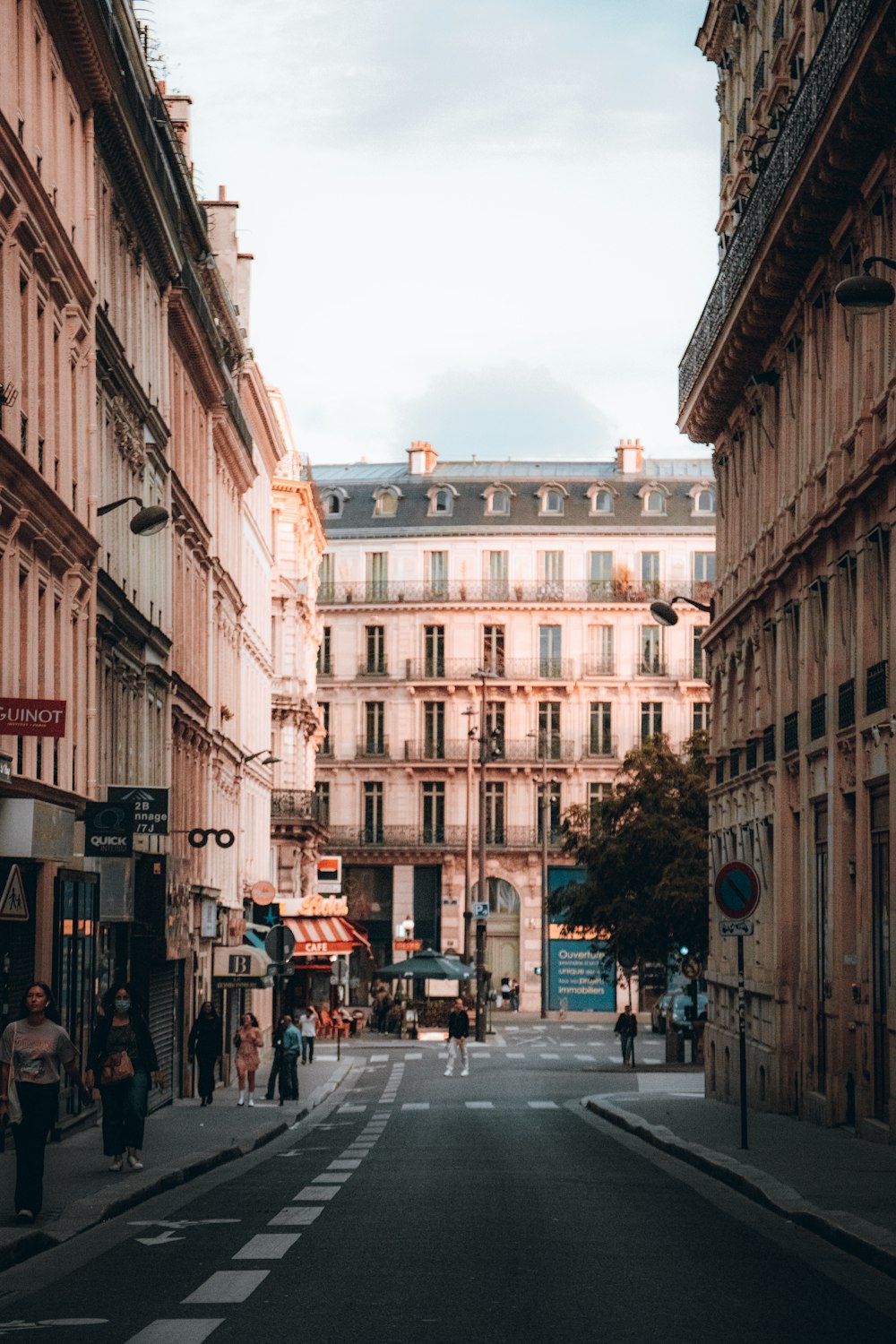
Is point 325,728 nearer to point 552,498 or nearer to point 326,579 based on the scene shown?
point 326,579

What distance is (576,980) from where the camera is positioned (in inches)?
3760

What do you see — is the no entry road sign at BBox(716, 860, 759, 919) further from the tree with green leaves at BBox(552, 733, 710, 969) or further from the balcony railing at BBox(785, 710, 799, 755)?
the tree with green leaves at BBox(552, 733, 710, 969)

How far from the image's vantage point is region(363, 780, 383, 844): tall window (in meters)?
98.8

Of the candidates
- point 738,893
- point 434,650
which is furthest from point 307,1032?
point 434,650

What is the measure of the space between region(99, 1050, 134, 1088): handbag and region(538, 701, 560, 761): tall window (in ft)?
251

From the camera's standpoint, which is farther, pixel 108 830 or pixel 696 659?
pixel 696 659

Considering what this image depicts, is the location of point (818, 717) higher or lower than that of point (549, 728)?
lower

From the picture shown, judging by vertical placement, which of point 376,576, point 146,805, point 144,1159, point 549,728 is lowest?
point 144,1159

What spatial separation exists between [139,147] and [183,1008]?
15903 millimetres

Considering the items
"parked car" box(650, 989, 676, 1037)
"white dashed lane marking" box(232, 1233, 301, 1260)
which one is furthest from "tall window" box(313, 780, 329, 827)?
"white dashed lane marking" box(232, 1233, 301, 1260)

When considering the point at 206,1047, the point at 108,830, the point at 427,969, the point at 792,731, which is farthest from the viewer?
the point at 427,969

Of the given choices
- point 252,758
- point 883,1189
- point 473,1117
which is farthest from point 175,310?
point 883,1189

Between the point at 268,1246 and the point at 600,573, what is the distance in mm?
85489

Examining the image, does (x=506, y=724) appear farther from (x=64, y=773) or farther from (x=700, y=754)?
(x=64, y=773)
